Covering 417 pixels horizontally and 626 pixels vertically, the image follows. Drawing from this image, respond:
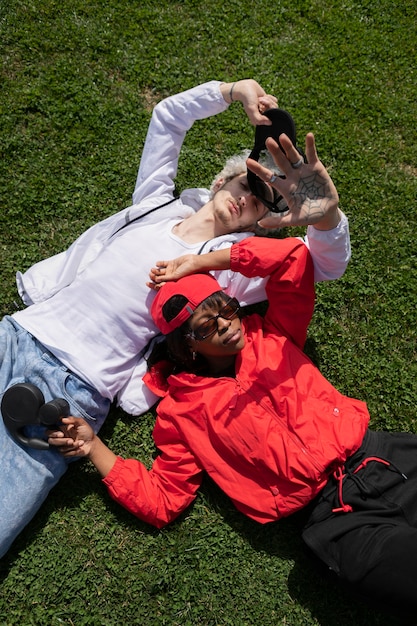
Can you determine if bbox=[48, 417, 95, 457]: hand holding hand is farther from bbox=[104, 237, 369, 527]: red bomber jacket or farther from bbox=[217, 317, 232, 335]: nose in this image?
bbox=[217, 317, 232, 335]: nose

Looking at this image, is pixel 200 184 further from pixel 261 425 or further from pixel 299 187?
pixel 261 425

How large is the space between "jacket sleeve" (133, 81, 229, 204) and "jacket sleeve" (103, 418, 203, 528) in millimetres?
2083

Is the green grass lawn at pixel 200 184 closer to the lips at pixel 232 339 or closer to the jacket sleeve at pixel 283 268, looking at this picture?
the jacket sleeve at pixel 283 268

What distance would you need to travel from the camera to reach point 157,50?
559 cm

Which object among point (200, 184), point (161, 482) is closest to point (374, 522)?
point (161, 482)

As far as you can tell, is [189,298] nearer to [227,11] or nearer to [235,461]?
[235,461]

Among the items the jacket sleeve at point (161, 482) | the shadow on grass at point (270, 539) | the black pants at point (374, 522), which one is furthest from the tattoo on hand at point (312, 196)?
the shadow on grass at point (270, 539)

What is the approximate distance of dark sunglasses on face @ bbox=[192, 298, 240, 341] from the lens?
153 inches

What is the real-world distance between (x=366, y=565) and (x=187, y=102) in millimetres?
3835

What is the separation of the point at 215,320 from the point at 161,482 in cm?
141

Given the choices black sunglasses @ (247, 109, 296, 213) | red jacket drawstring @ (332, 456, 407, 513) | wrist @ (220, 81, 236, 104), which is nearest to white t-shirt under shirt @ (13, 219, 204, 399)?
black sunglasses @ (247, 109, 296, 213)

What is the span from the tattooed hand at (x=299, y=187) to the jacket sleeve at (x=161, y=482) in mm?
1948

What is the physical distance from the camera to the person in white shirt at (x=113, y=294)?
13.5ft

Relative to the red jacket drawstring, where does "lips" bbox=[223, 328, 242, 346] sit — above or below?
above
